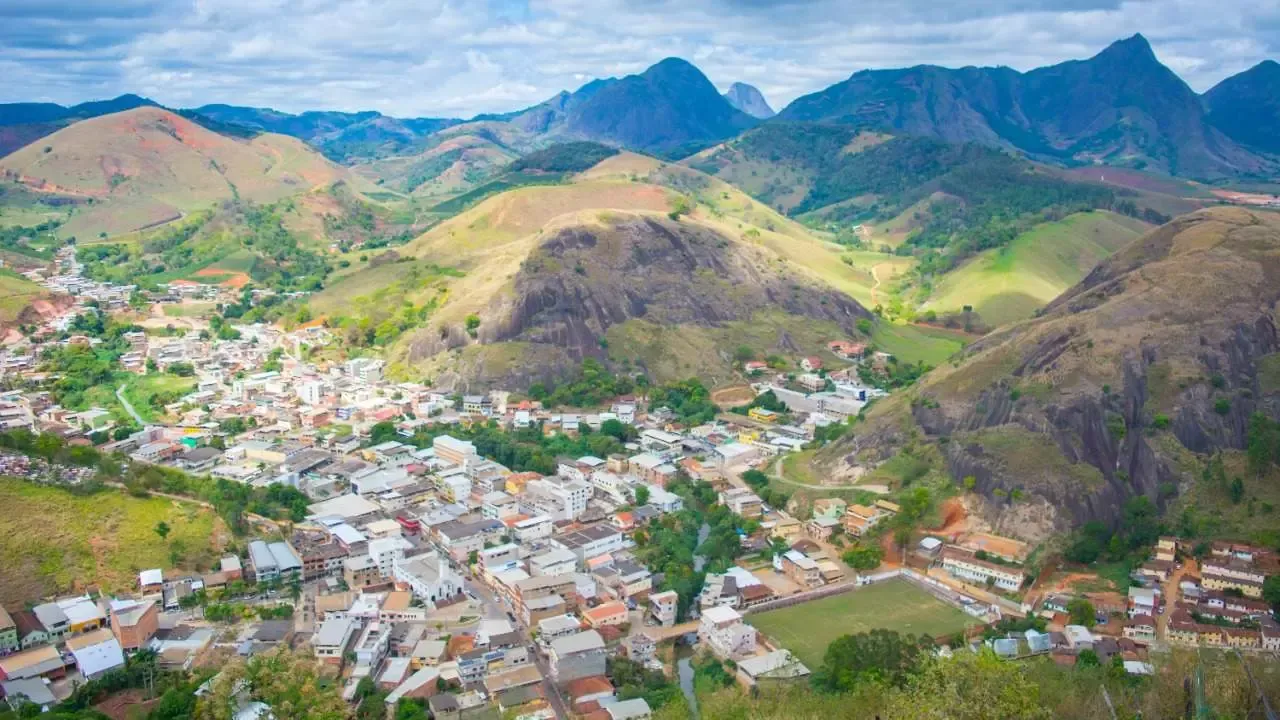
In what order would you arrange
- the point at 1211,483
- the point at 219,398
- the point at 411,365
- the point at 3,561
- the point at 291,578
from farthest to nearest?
1. the point at 411,365
2. the point at 219,398
3. the point at 1211,483
4. the point at 291,578
5. the point at 3,561

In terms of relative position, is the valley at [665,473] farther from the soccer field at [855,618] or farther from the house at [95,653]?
the house at [95,653]

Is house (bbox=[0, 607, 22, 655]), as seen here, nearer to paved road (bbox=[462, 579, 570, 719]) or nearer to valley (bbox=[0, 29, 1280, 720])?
valley (bbox=[0, 29, 1280, 720])

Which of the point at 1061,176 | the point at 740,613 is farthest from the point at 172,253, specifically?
the point at 1061,176

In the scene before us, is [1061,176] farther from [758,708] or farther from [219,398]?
[758,708]

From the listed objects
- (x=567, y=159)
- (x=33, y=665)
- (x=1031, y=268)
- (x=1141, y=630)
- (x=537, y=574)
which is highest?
(x=567, y=159)

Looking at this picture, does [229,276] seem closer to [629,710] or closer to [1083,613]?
[629,710]

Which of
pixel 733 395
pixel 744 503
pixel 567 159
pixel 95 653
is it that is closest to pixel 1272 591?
pixel 744 503
